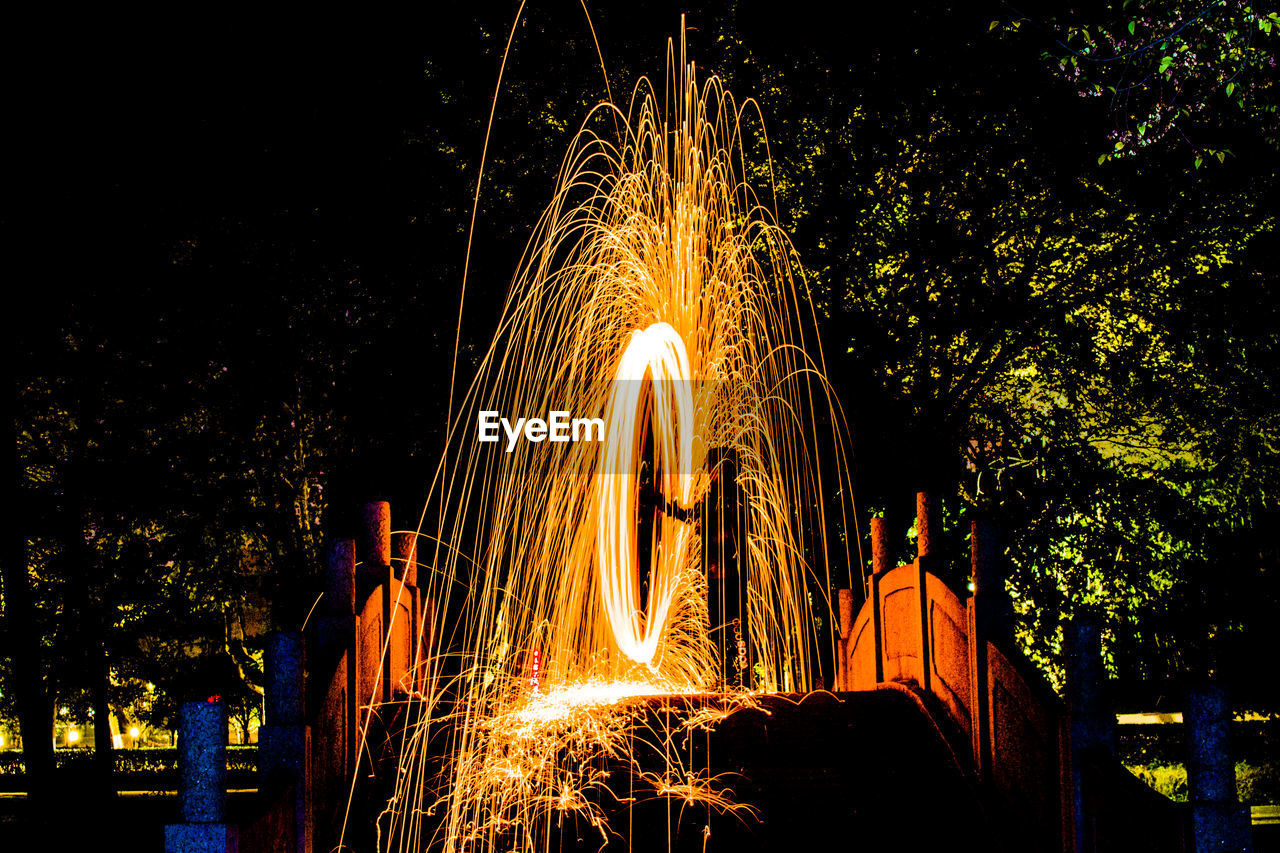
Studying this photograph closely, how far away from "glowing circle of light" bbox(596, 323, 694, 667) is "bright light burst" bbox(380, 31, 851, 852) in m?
0.03

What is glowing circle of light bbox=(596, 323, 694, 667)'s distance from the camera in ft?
31.6

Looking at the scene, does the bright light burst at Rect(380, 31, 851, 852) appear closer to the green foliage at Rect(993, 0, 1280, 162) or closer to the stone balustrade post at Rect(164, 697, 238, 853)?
the stone balustrade post at Rect(164, 697, 238, 853)

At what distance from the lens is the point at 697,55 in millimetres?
14062

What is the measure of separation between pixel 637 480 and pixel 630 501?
19.2 inches

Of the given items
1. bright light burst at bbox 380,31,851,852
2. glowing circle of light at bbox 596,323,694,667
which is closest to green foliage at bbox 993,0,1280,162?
bright light burst at bbox 380,31,851,852

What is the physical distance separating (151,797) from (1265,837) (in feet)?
55.4

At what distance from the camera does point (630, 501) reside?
9.95 metres

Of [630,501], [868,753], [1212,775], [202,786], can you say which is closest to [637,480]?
[630,501]

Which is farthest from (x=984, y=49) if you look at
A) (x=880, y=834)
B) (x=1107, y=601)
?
(x=880, y=834)

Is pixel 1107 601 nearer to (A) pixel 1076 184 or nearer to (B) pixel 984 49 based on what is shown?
(A) pixel 1076 184

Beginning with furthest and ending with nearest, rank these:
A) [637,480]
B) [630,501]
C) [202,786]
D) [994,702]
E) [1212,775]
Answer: [630,501] → [637,480] → [994,702] → [1212,775] → [202,786]

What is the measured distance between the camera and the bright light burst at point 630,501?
6492 mm

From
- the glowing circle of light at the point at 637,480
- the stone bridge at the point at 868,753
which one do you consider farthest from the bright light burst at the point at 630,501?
the stone bridge at the point at 868,753

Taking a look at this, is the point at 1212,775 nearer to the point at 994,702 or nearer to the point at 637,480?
the point at 994,702
